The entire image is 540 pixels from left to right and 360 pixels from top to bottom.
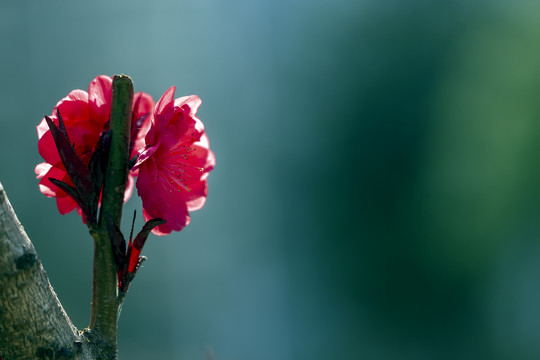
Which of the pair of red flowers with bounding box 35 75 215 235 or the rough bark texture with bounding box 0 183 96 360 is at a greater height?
the pair of red flowers with bounding box 35 75 215 235

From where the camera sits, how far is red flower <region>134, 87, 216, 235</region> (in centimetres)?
26

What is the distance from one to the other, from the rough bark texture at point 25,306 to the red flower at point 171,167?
0.07 m

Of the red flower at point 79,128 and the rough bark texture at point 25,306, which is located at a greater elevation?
the red flower at point 79,128

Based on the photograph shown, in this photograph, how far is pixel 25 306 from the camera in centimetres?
20

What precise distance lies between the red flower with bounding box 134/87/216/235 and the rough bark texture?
0.07m

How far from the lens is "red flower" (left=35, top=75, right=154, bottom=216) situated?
0.27 meters

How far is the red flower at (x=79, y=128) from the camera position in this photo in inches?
10.6

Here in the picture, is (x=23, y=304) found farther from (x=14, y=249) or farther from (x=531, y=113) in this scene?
(x=531, y=113)

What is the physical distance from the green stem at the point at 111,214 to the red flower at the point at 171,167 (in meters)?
0.01

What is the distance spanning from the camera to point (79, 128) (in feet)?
0.89

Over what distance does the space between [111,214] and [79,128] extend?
56 millimetres

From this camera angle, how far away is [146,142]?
26 centimetres

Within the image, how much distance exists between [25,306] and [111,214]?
0.21 ft

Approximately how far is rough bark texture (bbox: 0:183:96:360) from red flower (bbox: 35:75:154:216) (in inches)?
3.0
